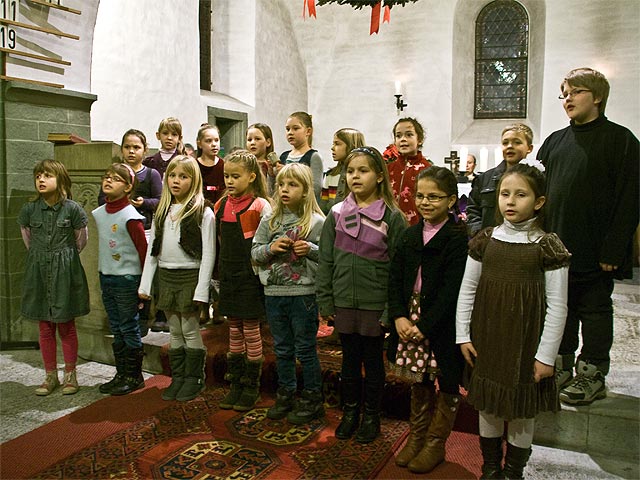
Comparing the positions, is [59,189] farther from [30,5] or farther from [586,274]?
[586,274]

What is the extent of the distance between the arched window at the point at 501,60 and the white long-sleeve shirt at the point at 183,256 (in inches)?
308

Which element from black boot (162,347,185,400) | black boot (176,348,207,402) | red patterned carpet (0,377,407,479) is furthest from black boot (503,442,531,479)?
black boot (162,347,185,400)

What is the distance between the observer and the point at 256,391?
3.58 meters

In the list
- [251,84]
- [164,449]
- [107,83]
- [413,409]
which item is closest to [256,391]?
[164,449]

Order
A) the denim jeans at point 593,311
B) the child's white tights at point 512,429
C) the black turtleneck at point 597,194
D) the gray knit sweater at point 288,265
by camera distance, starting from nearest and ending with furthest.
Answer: the child's white tights at point 512,429
the black turtleneck at point 597,194
the denim jeans at point 593,311
the gray knit sweater at point 288,265

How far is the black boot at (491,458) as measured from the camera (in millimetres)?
2562

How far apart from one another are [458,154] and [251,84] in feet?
11.5

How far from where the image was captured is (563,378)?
3264mm

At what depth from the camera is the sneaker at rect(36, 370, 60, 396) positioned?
3.86 meters

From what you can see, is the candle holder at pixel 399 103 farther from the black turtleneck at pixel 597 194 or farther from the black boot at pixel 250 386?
the black boot at pixel 250 386

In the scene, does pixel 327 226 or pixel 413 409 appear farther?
pixel 327 226

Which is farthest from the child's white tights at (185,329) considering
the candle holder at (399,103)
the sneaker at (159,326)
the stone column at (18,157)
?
the candle holder at (399,103)

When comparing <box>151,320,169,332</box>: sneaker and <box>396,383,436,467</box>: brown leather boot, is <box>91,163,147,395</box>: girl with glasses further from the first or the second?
<box>396,383,436,467</box>: brown leather boot

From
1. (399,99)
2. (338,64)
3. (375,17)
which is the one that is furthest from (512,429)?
(338,64)
